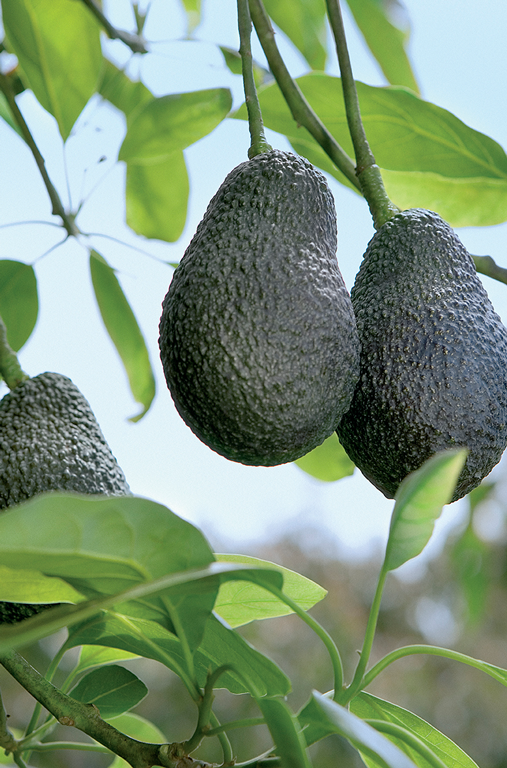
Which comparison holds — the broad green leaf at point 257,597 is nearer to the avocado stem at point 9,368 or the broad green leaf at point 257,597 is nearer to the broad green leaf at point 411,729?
the broad green leaf at point 411,729

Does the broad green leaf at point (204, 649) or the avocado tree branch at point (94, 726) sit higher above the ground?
the broad green leaf at point (204, 649)

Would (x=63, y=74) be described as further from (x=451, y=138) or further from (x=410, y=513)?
(x=410, y=513)

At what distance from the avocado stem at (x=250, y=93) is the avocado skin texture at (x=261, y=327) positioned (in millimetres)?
27

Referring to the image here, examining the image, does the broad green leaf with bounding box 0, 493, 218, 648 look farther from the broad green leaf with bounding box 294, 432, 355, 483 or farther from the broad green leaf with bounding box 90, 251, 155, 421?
the broad green leaf with bounding box 90, 251, 155, 421

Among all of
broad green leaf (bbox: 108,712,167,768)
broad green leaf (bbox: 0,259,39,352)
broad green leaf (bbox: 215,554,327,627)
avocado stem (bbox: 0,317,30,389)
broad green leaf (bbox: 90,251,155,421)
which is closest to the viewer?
broad green leaf (bbox: 215,554,327,627)

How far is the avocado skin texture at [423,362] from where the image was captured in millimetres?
448

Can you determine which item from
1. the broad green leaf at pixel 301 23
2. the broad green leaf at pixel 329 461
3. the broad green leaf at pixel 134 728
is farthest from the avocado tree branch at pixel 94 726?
the broad green leaf at pixel 301 23

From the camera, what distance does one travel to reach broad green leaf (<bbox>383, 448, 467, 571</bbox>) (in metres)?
0.33

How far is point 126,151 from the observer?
2.87ft

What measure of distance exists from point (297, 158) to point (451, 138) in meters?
0.31

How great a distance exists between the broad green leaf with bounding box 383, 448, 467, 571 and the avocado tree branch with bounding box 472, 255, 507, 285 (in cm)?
29

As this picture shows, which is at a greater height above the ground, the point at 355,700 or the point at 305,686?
the point at 355,700

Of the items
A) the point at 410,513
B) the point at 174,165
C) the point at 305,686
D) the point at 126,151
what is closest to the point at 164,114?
the point at 126,151

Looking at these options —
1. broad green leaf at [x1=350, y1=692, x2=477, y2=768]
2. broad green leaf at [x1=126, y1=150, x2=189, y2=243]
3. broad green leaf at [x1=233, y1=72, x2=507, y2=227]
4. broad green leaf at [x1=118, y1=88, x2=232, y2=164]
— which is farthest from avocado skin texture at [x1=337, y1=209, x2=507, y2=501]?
broad green leaf at [x1=126, y1=150, x2=189, y2=243]
